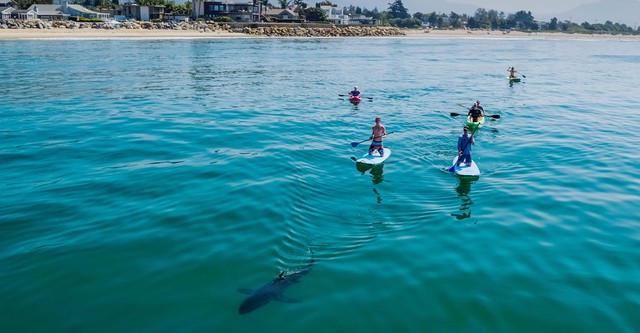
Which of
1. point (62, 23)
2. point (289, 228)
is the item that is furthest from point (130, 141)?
point (62, 23)

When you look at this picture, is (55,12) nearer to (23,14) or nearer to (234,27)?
(23,14)

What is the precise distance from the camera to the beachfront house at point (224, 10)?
13725 centimetres

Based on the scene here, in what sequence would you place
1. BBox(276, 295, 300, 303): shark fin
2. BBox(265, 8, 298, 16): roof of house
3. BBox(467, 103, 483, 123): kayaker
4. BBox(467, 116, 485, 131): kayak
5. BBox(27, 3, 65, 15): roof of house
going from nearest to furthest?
BBox(276, 295, 300, 303): shark fin < BBox(467, 116, 485, 131): kayak < BBox(467, 103, 483, 123): kayaker < BBox(27, 3, 65, 15): roof of house < BBox(265, 8, 298, 16): roof of house

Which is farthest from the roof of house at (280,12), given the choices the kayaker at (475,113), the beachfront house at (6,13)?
the kayaker at (475,113)

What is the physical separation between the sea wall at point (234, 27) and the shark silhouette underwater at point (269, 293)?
3892 inches

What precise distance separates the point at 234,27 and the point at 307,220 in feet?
384

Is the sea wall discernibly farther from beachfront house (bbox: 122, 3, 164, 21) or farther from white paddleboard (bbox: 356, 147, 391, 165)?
white paddleboard (bbox: 356, 147, 391, 165)

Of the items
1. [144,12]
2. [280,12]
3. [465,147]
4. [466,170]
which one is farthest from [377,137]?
[280,12]

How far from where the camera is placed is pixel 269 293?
10.5m

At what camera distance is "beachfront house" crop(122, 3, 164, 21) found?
127125 mm

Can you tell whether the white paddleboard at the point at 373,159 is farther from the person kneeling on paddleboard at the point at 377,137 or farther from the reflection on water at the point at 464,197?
the reflection on water at the point at 464,197

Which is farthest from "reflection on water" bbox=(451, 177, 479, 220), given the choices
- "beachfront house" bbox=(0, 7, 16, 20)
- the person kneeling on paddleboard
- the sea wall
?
"beachfront house" bbox=(0, 7, 16, 20)

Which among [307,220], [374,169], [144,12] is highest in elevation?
[144,12]

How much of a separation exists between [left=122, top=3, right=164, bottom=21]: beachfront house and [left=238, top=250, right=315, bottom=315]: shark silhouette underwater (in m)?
132
